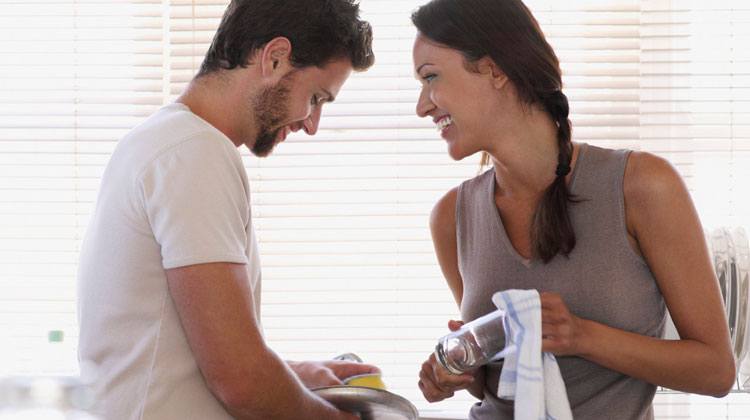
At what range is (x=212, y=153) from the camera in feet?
4.25

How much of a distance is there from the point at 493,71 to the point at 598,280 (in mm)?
418

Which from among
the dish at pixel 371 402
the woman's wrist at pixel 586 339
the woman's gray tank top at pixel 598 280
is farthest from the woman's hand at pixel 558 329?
the dish at pixel 371 402

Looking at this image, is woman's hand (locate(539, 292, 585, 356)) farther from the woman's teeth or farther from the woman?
the woman's teeth

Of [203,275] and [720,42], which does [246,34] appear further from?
[720,42]

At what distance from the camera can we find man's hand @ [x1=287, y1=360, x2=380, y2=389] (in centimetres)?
156

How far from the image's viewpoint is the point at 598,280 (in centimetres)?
157

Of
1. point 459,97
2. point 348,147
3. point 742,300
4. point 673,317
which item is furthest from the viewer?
point 348,147

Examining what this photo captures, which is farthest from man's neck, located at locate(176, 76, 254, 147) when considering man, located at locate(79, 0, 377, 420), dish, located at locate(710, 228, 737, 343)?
dish, located at locate(710, 228, 737, 343)

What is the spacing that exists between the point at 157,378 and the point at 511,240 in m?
0.72

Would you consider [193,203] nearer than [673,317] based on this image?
Yes

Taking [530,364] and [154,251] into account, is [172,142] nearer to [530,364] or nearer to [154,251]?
[154,251]

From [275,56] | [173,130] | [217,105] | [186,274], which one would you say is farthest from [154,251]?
[275,56]

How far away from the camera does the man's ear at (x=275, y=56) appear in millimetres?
1479

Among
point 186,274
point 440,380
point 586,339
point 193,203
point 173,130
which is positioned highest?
point 173,130
